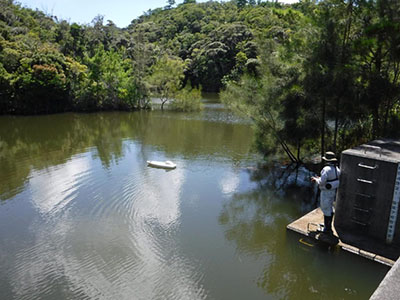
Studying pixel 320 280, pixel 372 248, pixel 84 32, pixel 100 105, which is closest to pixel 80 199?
pixel 320 280

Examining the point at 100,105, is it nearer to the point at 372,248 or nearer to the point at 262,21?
the point at 372,248

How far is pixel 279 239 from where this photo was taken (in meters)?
9.48

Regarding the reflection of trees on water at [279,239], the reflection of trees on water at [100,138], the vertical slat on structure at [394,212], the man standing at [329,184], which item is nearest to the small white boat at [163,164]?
the reflection of trees on water at [100,138]

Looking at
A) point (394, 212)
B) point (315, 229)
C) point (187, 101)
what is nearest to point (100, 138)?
point (187, 101)

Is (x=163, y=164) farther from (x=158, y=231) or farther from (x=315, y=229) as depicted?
(x=315, y=229)

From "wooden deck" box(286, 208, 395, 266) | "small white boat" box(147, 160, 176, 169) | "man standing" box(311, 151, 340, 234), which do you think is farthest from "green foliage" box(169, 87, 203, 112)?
"man standing" box(311, 151, 340, 234)

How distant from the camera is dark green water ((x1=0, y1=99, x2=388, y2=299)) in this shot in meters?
7.40

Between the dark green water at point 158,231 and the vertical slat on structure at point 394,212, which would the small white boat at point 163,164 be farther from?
the vertical slat on structure at point 394,212

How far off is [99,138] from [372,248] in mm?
18939

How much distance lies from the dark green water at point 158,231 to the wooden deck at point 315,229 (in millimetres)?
174

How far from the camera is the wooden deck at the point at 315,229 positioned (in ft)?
24.9

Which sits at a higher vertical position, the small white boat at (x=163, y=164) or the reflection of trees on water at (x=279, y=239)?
the small white boat at (x=163, y=164)

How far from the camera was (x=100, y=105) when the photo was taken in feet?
114

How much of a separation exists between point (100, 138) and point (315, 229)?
17.5m
